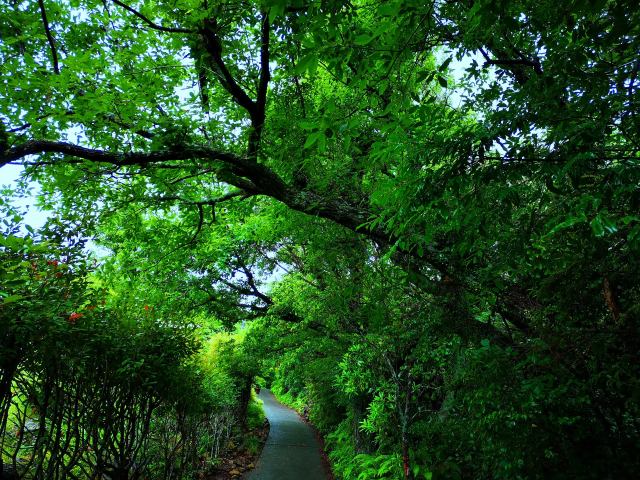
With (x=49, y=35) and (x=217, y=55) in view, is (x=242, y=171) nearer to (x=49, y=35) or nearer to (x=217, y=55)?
(x=217, y=55)

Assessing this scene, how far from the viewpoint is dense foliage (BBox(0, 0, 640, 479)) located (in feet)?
7.43

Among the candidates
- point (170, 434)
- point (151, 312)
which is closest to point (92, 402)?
point (151, 312)

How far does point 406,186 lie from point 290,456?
12685mm

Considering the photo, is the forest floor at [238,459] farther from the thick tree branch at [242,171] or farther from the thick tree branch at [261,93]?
the thick tree branch at [261,93]

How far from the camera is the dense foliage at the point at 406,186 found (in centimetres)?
226

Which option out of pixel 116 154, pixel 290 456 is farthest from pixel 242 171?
pixel 290 456

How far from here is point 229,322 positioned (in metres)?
10.8

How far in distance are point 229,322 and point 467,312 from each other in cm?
820

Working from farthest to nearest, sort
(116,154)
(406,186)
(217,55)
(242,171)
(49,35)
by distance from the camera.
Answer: (242,171), (217,55), (116,154), (49,35), (406,186)

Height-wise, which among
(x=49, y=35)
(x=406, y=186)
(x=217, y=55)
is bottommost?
(x=406, y=186)

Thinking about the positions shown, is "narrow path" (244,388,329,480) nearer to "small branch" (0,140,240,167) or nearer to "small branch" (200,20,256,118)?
"small branch" (0,140,240,167)

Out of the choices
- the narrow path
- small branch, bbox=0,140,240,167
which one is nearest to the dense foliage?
small branch, bbox=0,140,240,167

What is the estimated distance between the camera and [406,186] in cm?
293

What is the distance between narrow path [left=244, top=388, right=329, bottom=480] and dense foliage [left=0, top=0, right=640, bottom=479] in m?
4.61
